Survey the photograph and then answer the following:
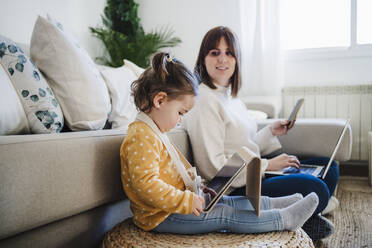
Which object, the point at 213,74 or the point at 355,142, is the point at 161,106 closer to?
the point at 213,74

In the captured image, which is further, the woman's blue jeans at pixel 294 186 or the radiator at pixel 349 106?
the radiator at pixel 349 106

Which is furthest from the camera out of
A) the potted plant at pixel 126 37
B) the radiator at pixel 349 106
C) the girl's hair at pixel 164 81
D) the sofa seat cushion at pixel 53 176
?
the potted plant at pixel 126 37

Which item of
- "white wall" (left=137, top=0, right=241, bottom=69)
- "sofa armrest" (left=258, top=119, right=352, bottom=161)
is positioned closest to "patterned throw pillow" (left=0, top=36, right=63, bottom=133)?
"sofa armrest" (left=258, top=119, right=352, bottom=161)

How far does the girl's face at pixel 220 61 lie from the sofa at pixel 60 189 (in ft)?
1.57

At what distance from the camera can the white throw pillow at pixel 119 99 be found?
4.58 feet

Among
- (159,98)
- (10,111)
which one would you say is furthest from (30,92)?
(159,98)

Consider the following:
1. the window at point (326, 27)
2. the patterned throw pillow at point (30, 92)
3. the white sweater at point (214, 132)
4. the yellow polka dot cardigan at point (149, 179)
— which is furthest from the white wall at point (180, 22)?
the yellow polka dot cardigan at point (149, 179)

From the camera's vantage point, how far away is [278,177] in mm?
1192

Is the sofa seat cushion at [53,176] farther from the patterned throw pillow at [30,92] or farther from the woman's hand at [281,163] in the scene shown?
the woman's hand at [281,163]

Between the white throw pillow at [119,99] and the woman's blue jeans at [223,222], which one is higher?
the white throw pillow at [119,99]

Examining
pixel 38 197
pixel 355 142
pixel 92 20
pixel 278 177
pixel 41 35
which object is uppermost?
pixel 92 20

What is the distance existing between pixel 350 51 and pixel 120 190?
245cm

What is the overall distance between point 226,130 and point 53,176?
692mm

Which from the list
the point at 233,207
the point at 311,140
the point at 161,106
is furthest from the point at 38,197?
the point at 311,140
